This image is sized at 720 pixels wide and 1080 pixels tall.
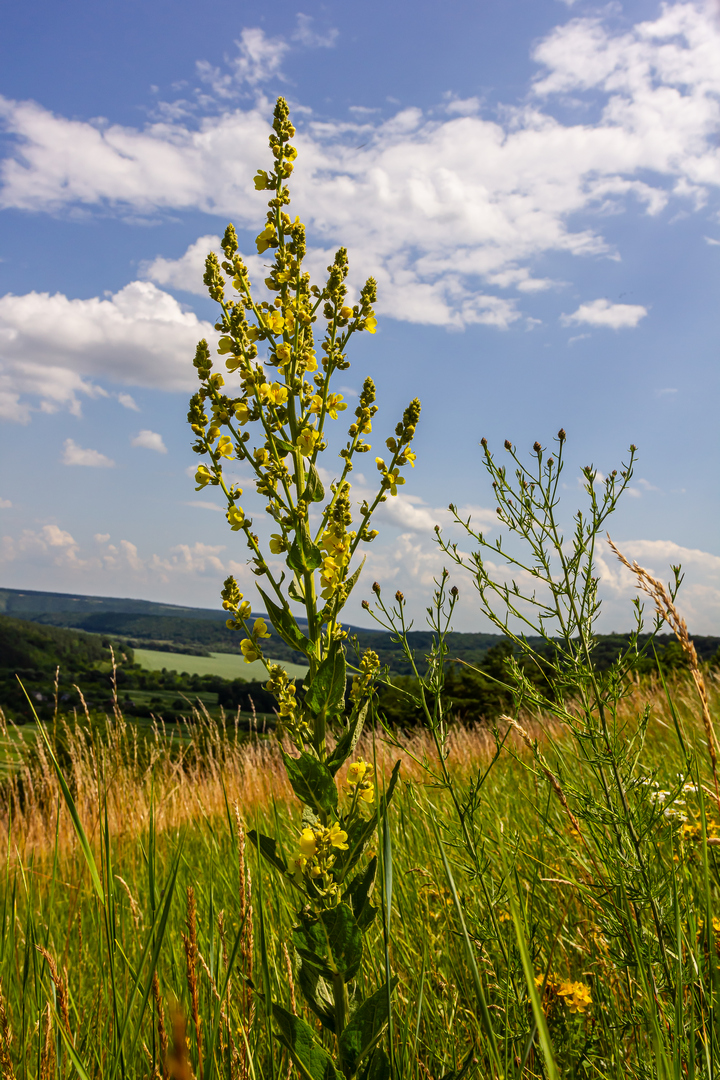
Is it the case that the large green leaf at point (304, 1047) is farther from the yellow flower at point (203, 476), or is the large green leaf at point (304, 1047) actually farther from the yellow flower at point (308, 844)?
the yellow flower at point (203, 476)

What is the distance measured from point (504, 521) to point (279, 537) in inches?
31.9

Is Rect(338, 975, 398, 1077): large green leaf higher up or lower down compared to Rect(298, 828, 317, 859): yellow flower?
lower down

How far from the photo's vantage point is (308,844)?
130 centimetres

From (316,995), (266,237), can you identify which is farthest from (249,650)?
(266,237)

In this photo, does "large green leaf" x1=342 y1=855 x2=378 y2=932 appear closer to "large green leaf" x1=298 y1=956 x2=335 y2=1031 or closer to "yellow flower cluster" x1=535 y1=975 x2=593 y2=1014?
"large green leaf" x1=298 y1=956 x2=335 y2=1031

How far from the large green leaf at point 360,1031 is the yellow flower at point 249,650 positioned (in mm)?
842

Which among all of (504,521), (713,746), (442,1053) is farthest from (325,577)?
(442,1053)

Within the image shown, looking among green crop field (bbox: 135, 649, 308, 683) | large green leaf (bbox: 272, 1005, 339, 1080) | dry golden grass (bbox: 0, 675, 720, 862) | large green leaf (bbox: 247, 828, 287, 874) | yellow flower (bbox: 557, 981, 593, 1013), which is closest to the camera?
large green leaf (bbox: 272, 1005, 339, 1080)

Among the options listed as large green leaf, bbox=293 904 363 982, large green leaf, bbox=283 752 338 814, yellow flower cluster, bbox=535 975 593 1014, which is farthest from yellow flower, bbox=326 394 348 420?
yellow flower cluster, bbox=535 975 593 1014

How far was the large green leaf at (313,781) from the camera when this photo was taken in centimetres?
135

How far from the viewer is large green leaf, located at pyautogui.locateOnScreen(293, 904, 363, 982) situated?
1299 mm

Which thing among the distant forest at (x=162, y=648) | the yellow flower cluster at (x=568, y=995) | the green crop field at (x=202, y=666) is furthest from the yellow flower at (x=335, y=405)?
the green crop field at (x=202, y=666)

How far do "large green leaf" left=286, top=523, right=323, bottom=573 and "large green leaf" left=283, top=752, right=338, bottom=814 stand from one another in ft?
1.55

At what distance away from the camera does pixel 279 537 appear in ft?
5.26
